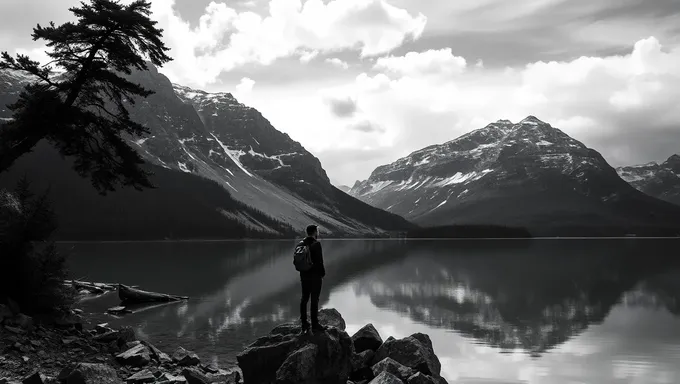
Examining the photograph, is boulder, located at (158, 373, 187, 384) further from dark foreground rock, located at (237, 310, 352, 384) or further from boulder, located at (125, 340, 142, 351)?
boulder, located at (125, 340, 142, 351)

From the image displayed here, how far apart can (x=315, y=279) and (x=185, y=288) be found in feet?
173

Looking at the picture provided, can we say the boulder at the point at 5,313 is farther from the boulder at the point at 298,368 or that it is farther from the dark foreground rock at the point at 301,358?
the boulder at the point at 298,368

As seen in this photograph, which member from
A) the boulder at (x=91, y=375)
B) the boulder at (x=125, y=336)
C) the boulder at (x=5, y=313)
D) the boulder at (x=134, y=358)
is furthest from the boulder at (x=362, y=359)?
the boulder at (x=5, y=313)

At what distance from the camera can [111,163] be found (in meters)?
27.4

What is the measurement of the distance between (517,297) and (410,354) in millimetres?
45574

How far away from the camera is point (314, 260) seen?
18.7 m

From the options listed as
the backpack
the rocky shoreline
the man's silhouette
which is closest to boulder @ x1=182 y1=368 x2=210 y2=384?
the rocky shoreline

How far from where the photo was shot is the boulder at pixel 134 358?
22.8m

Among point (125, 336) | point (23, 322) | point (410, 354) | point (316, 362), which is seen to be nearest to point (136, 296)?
point (125, 336)

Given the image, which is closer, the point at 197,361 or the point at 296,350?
the point at 296,350

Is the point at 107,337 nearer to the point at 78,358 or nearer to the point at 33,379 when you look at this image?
the point at 78,358

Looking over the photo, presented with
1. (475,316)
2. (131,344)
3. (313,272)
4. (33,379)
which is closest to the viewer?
(33,379)

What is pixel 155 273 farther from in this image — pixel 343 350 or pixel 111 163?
pixel 343 350

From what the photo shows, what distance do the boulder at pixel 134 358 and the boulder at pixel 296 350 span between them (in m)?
5.64
